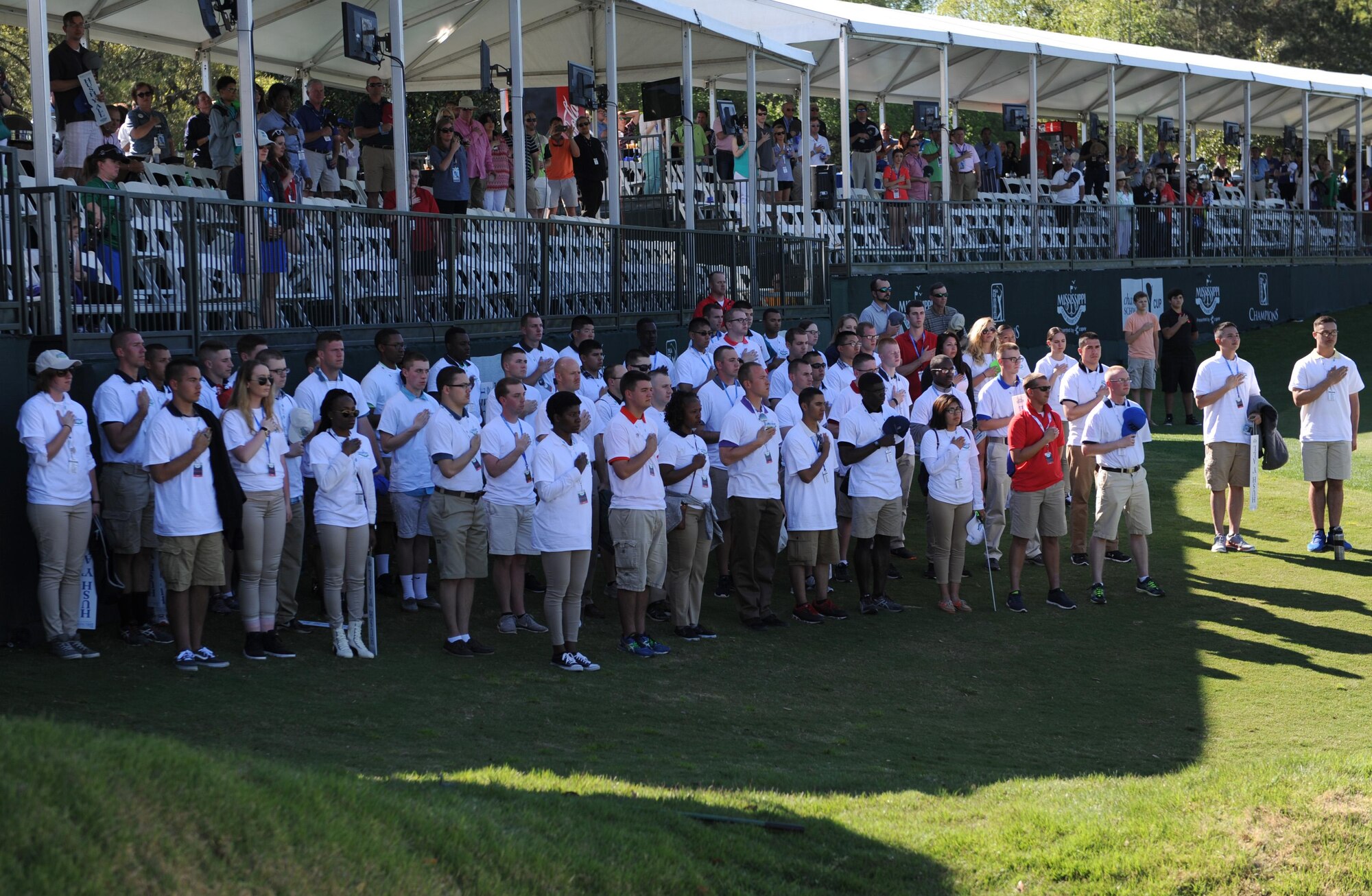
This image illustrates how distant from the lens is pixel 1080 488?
Result: 13.5m

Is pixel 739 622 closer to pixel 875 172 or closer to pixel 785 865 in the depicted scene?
pixel 785 865

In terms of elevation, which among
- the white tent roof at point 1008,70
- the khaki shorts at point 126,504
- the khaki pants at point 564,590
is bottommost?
the khaki pants at point 564,590

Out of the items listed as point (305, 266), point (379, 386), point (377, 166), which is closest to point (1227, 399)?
point (379, 386)

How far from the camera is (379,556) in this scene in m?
12.0

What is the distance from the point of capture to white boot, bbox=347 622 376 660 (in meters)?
10.0

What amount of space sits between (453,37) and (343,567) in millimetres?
10778

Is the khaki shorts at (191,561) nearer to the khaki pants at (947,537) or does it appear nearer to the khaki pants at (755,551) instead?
the khaki pants at (755,551)

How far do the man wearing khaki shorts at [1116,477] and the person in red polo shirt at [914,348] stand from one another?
281 cm

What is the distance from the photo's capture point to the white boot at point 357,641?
1001 cm

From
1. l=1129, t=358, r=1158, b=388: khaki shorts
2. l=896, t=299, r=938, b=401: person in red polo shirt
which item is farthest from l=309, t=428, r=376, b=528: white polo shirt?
l=1129, t=358, r=1158, b=388: khaki shorts

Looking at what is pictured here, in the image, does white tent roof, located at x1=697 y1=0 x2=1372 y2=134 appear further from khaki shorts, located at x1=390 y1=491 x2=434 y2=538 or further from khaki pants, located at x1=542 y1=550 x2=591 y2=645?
khaki pants, located at x1=542 y1=550 x2=591 y2=645

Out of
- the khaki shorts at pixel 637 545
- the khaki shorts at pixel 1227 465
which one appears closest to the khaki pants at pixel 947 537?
the khaki shorts at pixel 637 545

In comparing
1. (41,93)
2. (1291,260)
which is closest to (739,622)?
(41,93)

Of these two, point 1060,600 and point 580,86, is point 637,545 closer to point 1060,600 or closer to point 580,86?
point 1060,600
